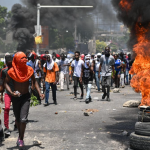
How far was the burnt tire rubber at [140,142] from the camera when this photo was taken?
5.85 m

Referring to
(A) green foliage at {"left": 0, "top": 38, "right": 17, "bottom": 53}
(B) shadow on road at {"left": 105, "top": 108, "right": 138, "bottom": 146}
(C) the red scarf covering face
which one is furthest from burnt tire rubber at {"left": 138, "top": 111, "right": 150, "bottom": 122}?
(A) green foliage at {"left": 0, "top": 38, "right": 17, "bottom": 53}

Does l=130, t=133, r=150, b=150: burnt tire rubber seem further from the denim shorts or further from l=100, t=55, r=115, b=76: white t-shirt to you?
l=100, t=55, r=115, b=76: white t-shirt

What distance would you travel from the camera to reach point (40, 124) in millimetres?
8953

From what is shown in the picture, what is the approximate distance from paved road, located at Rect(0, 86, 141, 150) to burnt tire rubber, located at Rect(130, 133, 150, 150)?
0.56 metres

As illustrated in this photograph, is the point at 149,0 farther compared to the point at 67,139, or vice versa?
the point at 149,0

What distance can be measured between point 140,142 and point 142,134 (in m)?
A: 0.17

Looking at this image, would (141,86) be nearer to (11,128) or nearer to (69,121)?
(69,121)

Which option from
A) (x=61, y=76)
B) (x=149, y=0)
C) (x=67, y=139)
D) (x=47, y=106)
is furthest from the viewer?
(x=61, y=76)

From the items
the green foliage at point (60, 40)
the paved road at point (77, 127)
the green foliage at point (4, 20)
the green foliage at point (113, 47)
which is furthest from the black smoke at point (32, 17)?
the green foliage at point (113, 47)

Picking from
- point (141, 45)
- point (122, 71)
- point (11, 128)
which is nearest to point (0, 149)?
point (11, 128)

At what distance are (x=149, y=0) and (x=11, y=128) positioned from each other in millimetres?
4108

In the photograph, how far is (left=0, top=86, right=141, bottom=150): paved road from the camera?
6.84 metres

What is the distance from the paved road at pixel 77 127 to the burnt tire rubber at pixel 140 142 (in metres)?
0.56

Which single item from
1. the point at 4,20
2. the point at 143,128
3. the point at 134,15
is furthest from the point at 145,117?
the point at 4,20
